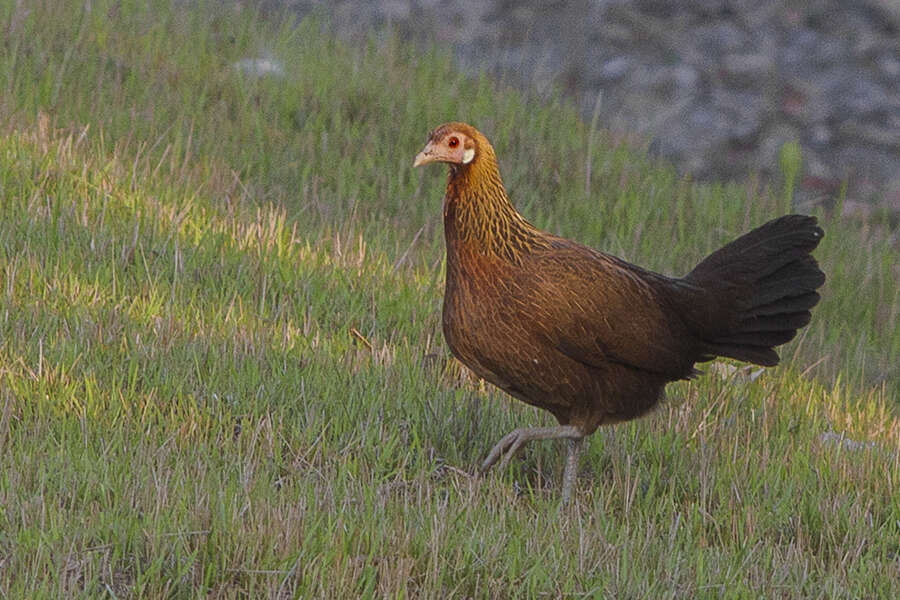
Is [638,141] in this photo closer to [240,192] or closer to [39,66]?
[240,192]

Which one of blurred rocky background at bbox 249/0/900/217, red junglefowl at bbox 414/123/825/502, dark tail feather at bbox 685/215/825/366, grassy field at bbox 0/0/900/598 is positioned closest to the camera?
grassy field at bbox 0/0/900/598

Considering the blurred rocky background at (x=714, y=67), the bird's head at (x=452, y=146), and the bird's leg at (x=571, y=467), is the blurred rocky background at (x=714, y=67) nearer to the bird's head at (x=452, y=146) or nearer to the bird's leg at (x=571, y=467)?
the bird's head at (x=452, y=146)

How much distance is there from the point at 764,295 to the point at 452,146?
1460 millimetres

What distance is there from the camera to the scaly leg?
15.2 ft

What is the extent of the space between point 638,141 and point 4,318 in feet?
17.1

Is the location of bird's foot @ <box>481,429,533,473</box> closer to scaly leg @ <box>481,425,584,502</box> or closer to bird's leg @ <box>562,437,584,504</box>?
scaly leg @ <box>481,425,584,502</box>

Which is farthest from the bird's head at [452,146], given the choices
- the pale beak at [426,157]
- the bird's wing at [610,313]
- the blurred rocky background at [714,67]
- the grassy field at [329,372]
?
the blurred rocky background at [714,67]

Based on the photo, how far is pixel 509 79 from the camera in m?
9.24

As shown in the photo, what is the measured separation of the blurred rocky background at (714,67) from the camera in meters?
10.2

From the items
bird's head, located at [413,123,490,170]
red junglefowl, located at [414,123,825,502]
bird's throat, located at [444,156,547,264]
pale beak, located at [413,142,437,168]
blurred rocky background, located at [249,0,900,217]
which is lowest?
red junglefowl, located at [414,123,825,502]

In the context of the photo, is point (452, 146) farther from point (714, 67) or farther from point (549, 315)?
point (714, 67)

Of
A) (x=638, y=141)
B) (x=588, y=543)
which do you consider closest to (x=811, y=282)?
(x=588, y=543)

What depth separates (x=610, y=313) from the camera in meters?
4.73

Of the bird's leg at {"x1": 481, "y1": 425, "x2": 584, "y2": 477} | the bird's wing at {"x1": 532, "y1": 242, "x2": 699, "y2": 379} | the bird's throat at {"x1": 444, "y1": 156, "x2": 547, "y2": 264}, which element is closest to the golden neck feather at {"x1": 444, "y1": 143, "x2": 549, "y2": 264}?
the bird's throat at {"x1": 444, "y1": 156, "x2": 547, "y2": 264}
